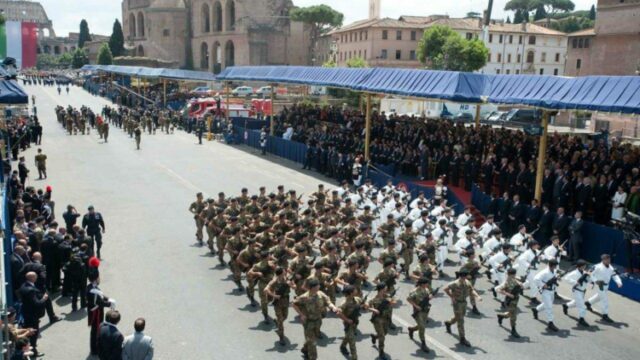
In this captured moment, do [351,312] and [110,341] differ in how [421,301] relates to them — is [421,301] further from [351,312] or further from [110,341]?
[110,341]

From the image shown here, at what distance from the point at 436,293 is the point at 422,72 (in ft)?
43.6

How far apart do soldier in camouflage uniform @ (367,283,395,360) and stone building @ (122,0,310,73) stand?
3202 inches

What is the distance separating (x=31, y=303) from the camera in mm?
10469

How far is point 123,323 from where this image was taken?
11906 mm

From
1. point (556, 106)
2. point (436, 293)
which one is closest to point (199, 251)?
point (436, 293)

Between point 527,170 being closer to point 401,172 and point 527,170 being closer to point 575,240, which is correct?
point 575,240

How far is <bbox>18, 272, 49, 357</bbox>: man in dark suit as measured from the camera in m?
10.4

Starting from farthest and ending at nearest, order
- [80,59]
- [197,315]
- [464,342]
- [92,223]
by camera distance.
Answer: [80,59] → [92,223] → [197,315] → [464,342]

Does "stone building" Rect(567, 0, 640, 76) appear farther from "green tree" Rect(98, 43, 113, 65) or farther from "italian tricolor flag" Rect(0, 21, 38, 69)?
"green tree" Rect(98, 43, 113, 65)

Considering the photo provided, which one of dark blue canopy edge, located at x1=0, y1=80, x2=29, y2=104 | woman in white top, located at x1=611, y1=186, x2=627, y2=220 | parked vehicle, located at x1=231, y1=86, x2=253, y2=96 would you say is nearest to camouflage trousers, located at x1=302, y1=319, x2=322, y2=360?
dark blue canopy edge, located at x1=0, y1=80, x2=29, y2=104

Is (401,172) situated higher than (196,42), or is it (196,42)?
(196,42)

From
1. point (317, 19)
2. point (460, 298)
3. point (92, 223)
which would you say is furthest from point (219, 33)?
point (460, 298)

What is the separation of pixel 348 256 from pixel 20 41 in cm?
1804

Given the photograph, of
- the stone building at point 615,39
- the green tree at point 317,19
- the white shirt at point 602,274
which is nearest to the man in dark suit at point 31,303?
the white shirt at point 602,274
